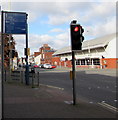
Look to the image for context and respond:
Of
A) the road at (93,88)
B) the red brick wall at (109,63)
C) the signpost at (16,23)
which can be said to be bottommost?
the road at (93,88)

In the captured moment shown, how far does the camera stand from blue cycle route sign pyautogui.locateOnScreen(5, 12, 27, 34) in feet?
44.9

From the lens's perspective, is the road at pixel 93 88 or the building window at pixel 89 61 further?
the building window at pixel 89 61

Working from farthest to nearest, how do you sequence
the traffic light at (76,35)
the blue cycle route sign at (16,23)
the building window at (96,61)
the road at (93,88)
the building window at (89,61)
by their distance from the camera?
the building window at (89,61), the building window at (96,61), the blue cycle route sign at (16,23), the road at (93,88), the traffic light at (76,35)

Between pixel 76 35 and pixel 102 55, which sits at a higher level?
pixel 102 55

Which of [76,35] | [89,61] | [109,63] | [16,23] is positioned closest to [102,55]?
[109,63]

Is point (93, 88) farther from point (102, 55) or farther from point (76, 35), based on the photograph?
point (102, 55)

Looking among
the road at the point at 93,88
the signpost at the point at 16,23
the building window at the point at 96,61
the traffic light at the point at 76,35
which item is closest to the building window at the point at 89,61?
the building window at the point at 96,61

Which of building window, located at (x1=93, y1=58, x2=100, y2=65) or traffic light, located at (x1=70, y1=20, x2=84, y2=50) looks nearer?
traffic light, located at (x1=70, y1=20, x2=84, y2=50)

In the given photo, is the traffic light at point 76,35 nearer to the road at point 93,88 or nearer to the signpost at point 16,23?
the road at point 93,88

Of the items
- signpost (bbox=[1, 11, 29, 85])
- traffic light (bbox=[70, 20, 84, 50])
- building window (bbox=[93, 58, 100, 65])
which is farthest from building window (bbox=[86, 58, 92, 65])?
traffic light (bbox=[70, 20, 84, 50])

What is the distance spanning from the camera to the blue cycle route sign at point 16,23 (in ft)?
44.9

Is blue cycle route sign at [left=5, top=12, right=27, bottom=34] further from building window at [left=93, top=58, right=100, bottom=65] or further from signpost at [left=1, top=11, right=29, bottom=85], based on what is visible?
building window at [left=93, top=58, right=100, bottom=65]

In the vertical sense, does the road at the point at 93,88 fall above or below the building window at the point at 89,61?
below

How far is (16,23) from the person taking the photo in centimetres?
1406
